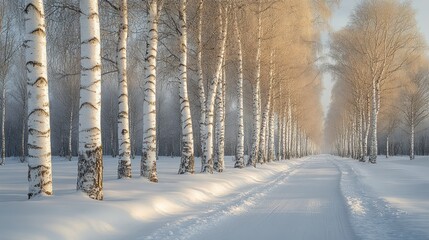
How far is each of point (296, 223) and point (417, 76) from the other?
3973cm

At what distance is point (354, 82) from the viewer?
33.1m

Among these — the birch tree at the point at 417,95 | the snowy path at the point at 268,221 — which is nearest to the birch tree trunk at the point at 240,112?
the snowy path at the point at 268,221

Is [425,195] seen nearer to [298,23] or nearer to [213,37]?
[213,37]

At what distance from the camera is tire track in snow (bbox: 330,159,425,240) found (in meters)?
5.33

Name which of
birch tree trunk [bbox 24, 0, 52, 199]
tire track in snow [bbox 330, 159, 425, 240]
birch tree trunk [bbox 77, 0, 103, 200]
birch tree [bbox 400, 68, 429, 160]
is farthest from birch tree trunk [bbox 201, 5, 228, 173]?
birch tree [bbox 400, 68, 429, 160]

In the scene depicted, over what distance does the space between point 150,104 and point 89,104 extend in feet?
12.2

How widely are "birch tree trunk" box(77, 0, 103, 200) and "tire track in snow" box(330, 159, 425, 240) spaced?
15.3 feet

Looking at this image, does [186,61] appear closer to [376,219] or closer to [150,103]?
[150,103]

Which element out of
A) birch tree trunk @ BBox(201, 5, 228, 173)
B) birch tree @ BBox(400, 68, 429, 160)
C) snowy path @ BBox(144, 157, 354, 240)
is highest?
birch tree @ BBox(400, 68, 429, 160)

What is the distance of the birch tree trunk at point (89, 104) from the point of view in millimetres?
6656

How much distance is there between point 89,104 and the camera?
6652 mm

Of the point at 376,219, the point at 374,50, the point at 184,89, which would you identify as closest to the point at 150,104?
the point at 184,89

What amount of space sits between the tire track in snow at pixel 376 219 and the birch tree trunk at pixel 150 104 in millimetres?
5442

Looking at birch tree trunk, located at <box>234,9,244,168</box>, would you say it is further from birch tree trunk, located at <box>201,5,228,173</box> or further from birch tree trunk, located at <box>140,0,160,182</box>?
birch tree trunk, located at <box>140,0,160,182</box>
